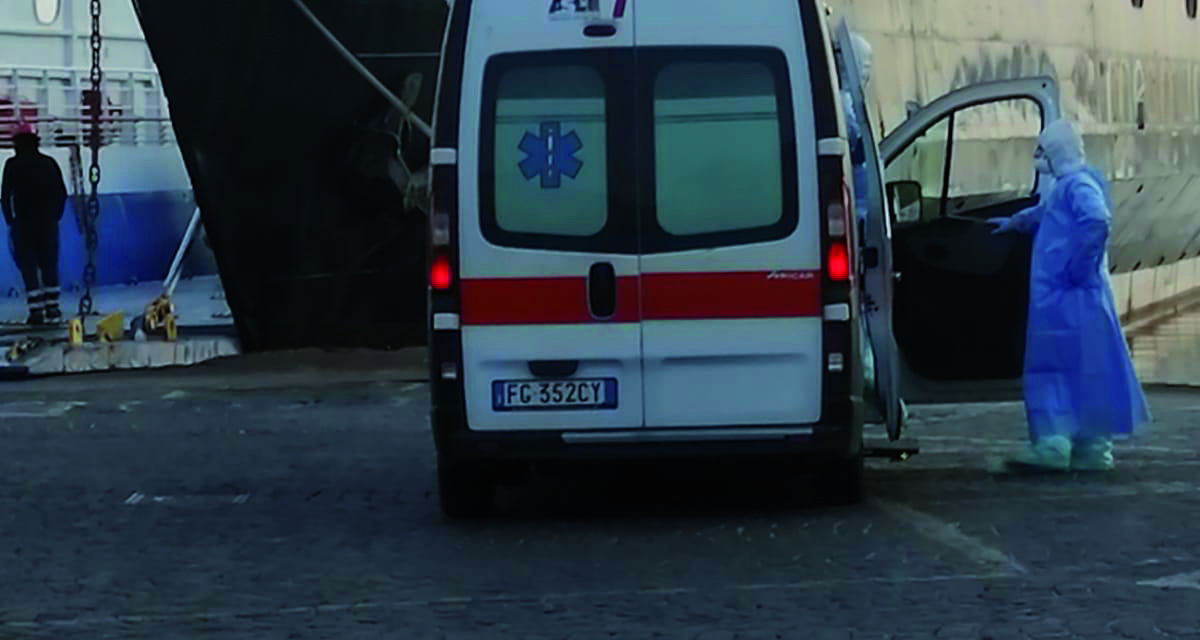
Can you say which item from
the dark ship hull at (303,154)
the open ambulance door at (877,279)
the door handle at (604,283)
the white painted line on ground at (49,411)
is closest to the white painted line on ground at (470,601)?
the door handle at (604,283)

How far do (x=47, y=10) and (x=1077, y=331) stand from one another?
22.4 m

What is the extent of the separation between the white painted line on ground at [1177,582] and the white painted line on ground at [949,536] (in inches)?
17.3

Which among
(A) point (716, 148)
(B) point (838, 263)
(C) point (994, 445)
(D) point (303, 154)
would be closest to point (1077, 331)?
(B) point (838, 263)

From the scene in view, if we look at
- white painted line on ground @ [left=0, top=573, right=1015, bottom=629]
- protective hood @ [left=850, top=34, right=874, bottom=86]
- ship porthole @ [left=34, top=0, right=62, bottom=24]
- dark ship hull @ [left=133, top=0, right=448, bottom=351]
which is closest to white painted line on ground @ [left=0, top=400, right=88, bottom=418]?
dark ship hull @ [left=133, top=0, right=448, bottom=351]

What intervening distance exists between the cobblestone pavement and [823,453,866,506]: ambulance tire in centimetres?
8

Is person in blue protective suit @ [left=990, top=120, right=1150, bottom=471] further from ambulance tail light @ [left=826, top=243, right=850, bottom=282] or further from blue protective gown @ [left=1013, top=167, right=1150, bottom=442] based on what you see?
ambulance tail light @ [left=826, top=243, right=850, bottom=282]

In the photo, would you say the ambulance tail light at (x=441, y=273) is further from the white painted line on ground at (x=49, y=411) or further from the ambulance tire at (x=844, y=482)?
the white painted line on ground at (x=49, y=411)

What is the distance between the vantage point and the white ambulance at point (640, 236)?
9.22 meters

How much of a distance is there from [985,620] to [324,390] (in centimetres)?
1028

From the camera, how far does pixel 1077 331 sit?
424 inches

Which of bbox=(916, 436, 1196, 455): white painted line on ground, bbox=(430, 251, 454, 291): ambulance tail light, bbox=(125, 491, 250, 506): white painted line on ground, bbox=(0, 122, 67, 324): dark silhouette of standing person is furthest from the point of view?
bbox=(0, 122, 67, 324): dark silhouette of standing person

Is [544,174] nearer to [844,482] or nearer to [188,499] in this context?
[844,482]

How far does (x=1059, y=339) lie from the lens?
425 inches

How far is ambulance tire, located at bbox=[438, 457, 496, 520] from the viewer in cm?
968
